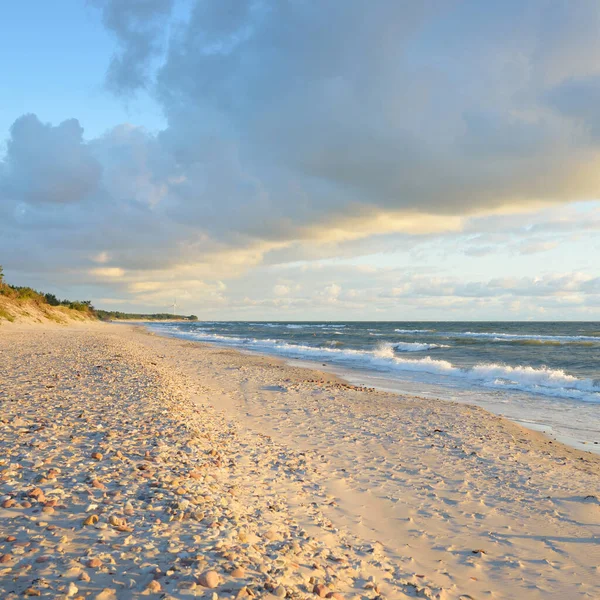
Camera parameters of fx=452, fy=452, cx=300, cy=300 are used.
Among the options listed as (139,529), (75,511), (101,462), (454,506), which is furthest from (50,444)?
(454,506)

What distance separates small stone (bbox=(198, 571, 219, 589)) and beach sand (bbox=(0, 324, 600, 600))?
2cm

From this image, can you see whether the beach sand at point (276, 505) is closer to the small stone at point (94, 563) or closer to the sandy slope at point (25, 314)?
the small stone at point (94, 563)

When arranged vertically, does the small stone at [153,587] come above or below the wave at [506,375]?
above

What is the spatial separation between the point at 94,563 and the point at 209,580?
1052 millimetres

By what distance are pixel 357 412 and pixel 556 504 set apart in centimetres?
688

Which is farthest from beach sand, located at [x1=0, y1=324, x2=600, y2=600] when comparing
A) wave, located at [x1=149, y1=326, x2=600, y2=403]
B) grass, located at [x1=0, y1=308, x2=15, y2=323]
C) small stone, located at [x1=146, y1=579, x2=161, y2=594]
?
grass, located at [x1=0, y1=308, x2=15, y2=323]

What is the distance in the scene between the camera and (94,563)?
13.0 feet

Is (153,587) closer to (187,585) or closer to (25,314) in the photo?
(187,585)

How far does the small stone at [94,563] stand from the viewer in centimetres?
393

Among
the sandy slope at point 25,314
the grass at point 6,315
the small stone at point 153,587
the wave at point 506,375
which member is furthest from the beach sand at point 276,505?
the sandy slope at point 25,314

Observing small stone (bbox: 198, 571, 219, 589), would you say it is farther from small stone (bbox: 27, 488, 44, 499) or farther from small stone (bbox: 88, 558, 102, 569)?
small stone (bbox: 27, 488, 44, 499)

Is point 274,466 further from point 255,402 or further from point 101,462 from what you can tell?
point 255,402

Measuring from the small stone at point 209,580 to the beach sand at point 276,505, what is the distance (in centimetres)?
2

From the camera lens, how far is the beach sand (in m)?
4.12
